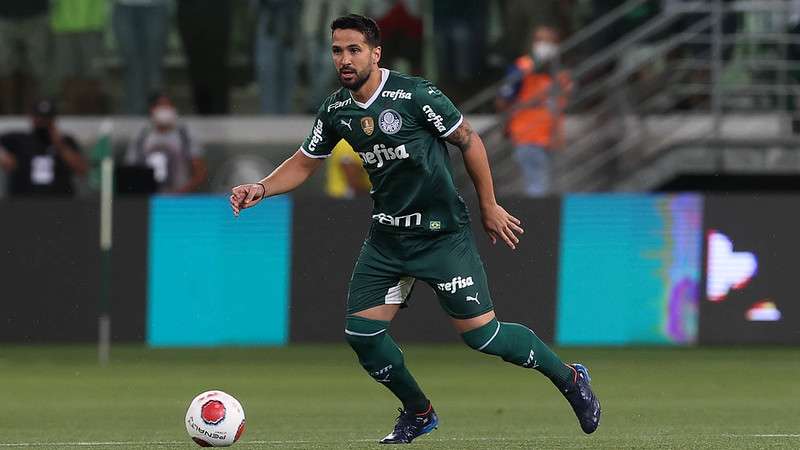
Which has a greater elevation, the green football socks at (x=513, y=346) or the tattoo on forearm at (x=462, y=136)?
the tattoo on forearm at (x=462, y=136)

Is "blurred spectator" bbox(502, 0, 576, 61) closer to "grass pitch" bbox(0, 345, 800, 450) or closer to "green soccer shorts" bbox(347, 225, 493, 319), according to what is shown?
"grass pitch" bbox(0, 345, 800, 450)

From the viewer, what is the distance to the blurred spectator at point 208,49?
17359 millimetres

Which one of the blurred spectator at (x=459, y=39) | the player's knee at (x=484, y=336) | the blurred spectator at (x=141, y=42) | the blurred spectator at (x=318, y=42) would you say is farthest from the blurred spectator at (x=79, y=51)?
the player's knee at (x=484, y=336)

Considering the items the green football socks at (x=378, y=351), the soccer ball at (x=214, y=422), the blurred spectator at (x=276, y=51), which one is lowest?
the soccer ball at (x=214, y=422)

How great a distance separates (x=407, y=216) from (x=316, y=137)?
0.60m

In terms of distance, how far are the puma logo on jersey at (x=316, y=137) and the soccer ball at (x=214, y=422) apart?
4.27 ft

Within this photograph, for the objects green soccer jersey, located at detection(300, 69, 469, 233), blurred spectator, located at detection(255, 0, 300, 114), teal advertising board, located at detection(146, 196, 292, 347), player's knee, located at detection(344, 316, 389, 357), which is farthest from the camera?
blurred spectator, located at detection(255, 0, 300, 114)

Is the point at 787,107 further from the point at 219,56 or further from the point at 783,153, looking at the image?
the point at 219,56

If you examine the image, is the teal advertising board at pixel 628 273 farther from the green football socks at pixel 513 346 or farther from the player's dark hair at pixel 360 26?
the player's dark hair at pixel 360 26

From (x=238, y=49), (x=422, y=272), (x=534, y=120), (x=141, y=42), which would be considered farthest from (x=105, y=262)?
(x=422, y=272)

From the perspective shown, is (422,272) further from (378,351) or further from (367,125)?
(367,125)

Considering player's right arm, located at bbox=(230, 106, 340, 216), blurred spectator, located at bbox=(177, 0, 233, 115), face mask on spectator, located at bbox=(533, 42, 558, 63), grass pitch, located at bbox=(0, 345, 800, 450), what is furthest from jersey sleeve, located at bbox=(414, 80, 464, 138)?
blurred spectator, located at bbox=(177, 0, 233, 115)

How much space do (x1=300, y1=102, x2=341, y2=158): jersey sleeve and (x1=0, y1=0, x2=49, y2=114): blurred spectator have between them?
9274 mm

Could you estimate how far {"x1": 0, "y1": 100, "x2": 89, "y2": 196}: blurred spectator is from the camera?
1576 centimetres
